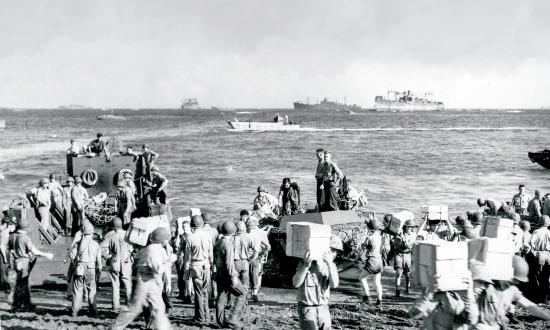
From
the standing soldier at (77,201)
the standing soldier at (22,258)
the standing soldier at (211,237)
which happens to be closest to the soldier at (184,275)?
the standing soldier at (211,237)

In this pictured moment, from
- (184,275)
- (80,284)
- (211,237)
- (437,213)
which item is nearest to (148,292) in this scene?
(80,284)

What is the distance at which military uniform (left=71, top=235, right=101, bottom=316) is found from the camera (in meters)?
7.99

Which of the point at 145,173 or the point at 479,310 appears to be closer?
the point at 479,310

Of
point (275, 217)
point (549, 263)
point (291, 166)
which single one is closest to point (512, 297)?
point (549, 263)

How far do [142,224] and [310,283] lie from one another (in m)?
2.46

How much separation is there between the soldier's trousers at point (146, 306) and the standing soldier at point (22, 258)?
2204 millimetres

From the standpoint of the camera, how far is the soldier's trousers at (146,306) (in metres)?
6.35

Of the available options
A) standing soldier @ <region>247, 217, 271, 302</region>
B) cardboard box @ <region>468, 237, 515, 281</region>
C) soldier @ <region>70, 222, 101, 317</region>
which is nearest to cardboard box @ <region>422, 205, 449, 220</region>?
standing soldier @ <region>247, 217, 271, 302</region>

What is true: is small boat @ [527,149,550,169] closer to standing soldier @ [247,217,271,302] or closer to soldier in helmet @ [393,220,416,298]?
soldier in helmet @ [393,220,416,298]

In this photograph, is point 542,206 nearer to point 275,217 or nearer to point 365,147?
point 275,217

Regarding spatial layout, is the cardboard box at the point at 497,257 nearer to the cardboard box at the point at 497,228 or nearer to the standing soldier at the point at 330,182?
the cardboard box at the point at 497,228

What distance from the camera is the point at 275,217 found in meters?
13.6

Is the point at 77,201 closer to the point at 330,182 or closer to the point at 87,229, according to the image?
the point at 330,182

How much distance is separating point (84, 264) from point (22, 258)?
991 millimetres
